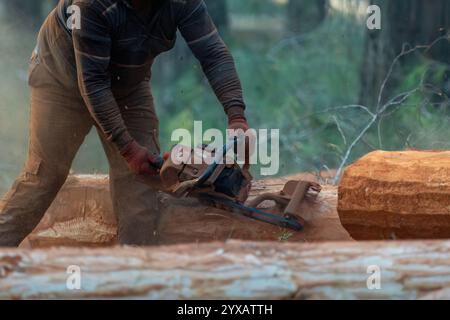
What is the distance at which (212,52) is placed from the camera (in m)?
4.68

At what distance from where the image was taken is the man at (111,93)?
436cm

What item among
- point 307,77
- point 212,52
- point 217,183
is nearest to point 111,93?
point 212,52

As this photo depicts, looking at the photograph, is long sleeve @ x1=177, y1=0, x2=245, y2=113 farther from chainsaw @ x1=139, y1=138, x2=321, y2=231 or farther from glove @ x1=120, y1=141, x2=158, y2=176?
glove @ x1=120, y1=141, x2=158, y2=176

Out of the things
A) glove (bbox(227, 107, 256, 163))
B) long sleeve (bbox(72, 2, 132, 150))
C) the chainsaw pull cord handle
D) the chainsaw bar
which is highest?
long sleeve (bbox(72, 2, 132, 150))

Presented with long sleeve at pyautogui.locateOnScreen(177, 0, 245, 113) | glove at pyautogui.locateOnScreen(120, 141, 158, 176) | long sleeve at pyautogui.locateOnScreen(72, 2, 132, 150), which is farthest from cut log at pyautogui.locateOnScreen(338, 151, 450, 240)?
long sleeve at pyautogui.locateOnScreen(72, 2, 132, 150)

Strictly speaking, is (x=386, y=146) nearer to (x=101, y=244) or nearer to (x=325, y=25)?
(x=101, y=244)

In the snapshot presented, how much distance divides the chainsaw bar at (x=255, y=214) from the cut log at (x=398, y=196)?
36 centimetres

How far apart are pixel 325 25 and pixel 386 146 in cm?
448

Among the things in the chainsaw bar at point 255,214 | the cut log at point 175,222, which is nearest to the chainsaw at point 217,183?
the chainsaw bar at point 255,214

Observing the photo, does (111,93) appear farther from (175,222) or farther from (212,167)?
(175,222)

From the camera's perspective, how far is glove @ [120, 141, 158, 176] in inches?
173

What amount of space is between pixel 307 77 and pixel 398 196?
8.01 metres
